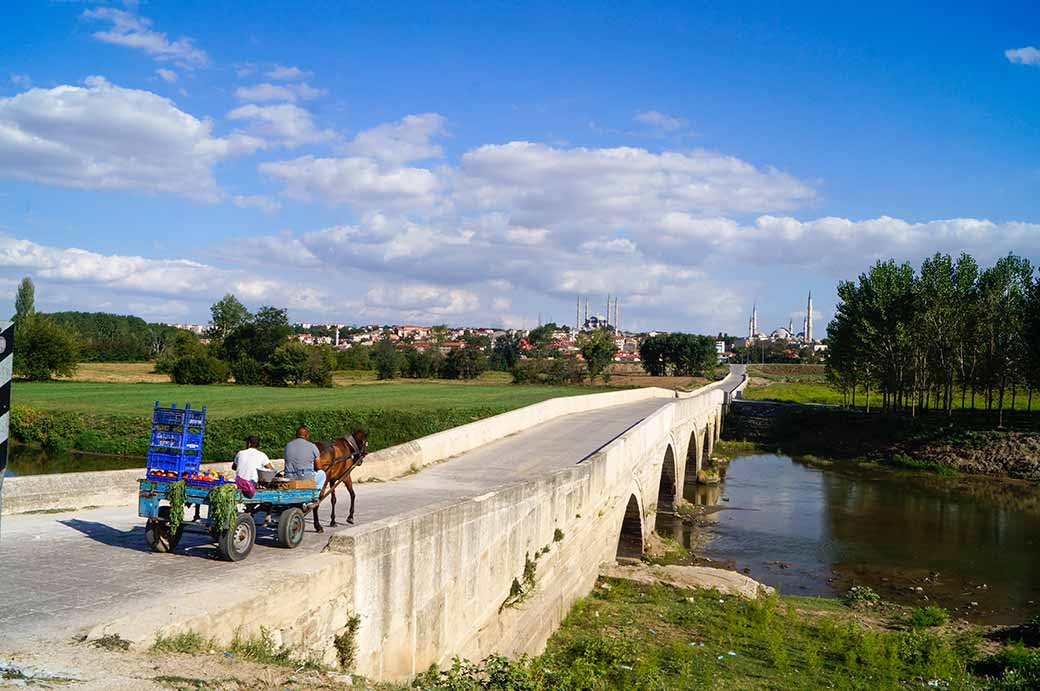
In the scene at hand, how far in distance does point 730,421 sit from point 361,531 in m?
55.6

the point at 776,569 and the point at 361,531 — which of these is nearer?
the point at 361,531

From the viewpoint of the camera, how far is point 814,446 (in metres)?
50.8

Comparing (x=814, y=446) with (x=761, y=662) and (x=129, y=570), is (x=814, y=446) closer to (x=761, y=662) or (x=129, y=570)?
(x=761, y=662)

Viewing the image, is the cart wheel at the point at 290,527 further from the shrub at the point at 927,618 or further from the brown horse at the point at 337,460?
the shrub at the point at 927,618

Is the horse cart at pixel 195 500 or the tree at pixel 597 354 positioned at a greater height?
the tree at pixel 597 354

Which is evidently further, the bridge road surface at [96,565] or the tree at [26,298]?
the tree at [26,298]

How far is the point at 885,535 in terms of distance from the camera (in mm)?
27328

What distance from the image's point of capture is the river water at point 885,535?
67.6 ft

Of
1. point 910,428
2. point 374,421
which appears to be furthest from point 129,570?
point 910,428

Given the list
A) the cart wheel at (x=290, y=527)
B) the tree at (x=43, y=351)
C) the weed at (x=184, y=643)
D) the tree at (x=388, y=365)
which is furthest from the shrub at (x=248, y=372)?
the weed at (x=184, y=643)

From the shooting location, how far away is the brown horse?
891cm

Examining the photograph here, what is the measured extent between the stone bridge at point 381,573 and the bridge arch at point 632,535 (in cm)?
434

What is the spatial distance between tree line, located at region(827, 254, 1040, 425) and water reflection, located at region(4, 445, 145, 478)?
4453 cm

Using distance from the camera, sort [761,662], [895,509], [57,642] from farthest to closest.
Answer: [895,509], [761,662], [57,642]
